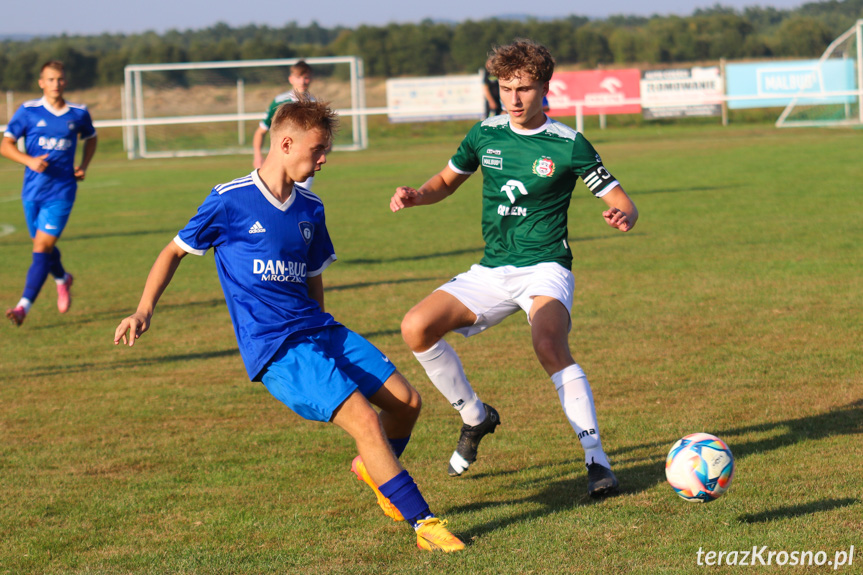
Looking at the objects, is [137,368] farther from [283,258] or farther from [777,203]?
[777,203]

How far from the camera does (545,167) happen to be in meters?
4.84

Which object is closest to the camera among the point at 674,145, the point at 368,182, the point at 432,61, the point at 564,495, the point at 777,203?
the point at 564,495

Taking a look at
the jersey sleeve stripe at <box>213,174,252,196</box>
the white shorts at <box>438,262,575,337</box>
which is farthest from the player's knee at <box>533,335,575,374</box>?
the jersey sleeve stripe at <box>213,174,252,196</box>

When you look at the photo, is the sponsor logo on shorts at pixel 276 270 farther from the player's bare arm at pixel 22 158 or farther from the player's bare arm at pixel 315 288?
the player's bare arm at pixel 22 158

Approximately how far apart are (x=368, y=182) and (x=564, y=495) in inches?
700

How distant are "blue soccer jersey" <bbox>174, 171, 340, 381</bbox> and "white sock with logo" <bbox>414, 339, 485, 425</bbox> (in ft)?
2.82

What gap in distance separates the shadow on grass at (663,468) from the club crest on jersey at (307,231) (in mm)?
1352

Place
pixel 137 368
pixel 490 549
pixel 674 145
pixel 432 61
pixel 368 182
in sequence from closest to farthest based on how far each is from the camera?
pixel 490 549 < pixel 137 368 < pixel 368 182 < pixel 674 145 < pixel 432 61

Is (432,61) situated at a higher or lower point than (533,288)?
higher

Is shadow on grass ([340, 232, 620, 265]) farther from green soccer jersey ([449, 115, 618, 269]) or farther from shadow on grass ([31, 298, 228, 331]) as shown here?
green soccer jersey ([449, 115, 618, 269])

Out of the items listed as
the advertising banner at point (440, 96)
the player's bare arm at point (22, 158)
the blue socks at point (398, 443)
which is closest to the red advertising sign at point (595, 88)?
the advertising banner at point (440, 96)

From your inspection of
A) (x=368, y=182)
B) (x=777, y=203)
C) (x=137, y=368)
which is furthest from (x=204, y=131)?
(x=137, y=368)

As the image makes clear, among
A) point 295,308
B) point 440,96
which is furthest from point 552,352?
point 440,96

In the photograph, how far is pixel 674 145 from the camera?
27250mm
